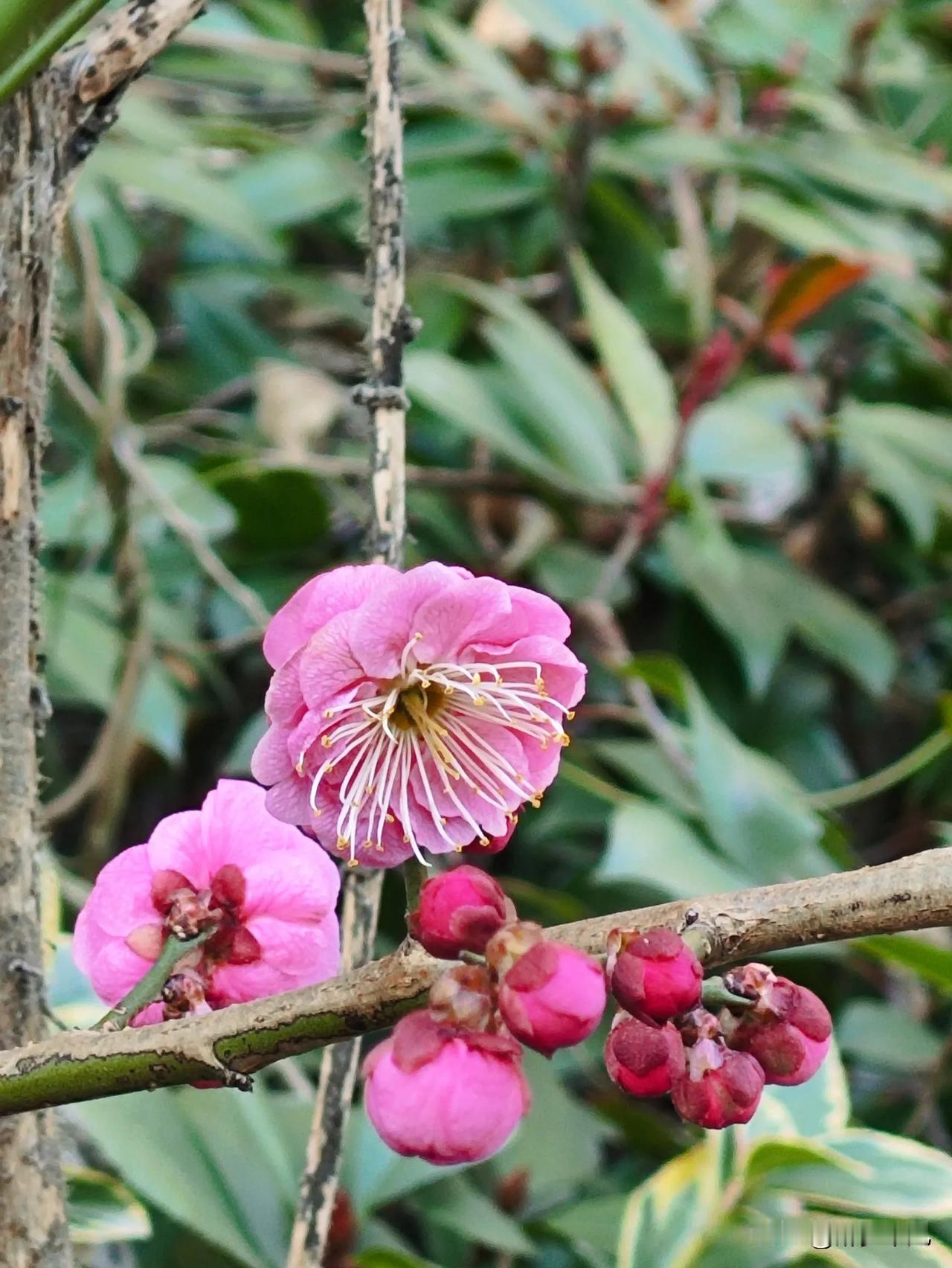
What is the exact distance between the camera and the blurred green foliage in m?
0.67

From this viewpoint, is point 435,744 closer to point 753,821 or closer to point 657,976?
point 657,976

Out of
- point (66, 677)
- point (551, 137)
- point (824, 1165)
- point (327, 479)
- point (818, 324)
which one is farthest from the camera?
point (818, 324)

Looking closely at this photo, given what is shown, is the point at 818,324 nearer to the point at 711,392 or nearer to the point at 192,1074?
the point at 711,392

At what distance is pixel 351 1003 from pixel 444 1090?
2 cm

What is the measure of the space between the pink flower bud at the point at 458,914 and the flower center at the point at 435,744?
2 centimetres

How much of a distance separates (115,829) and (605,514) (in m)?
0.42

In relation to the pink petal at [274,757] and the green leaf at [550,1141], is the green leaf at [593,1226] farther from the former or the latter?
the pink petal at [274,757]

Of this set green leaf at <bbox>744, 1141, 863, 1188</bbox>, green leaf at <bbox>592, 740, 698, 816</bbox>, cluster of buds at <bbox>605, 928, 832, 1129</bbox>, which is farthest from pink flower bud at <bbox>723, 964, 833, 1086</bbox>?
green leaf at <bbox>592, 740, 698, 816</bbox>

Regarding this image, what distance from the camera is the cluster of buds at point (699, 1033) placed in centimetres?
25

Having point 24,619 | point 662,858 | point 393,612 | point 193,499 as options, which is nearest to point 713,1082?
point 393,612

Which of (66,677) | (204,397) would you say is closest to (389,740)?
(66,677)

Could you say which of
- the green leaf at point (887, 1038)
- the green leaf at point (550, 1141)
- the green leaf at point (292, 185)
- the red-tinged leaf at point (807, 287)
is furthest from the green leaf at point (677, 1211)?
the green leaf at point (292, 185)

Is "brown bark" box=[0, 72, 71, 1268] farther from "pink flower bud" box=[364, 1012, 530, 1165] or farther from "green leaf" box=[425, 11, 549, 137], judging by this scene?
"green leaf" box=[425, 11, 549, 137]

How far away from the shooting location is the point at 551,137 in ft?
3.72
